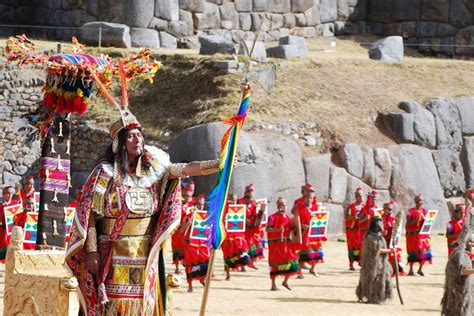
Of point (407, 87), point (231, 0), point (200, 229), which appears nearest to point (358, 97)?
point (407, 87)

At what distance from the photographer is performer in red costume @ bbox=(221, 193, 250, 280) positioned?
21.7m

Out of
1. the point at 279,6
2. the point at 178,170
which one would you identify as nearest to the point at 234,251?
the point at 178,170

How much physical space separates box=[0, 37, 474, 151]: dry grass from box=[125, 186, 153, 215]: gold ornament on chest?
17.1m

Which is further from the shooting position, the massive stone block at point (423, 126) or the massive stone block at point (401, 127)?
the massive stone block at point (423, 126)

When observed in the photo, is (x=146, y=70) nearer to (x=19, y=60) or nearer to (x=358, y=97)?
(x=19, y=60)

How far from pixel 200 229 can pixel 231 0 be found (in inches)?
744

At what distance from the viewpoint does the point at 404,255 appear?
2597cm

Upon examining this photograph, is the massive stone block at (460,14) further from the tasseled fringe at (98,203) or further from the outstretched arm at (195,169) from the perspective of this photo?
the tasseled fringe at (98,203)

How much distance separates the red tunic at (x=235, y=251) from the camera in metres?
21.7

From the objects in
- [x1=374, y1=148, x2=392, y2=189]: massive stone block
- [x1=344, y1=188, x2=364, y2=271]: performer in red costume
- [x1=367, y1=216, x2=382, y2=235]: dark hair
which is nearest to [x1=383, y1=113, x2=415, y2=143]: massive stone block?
[x1=374, y1=148, x2=392, y2=189]: massive stone block

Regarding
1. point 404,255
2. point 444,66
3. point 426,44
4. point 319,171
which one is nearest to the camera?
point 404,255

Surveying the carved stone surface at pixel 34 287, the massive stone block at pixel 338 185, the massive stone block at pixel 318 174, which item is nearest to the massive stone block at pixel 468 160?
the massive stone block at pixel 338 185

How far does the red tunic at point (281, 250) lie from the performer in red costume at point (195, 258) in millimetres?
1156

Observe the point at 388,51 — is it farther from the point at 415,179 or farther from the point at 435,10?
the point at 415,179
